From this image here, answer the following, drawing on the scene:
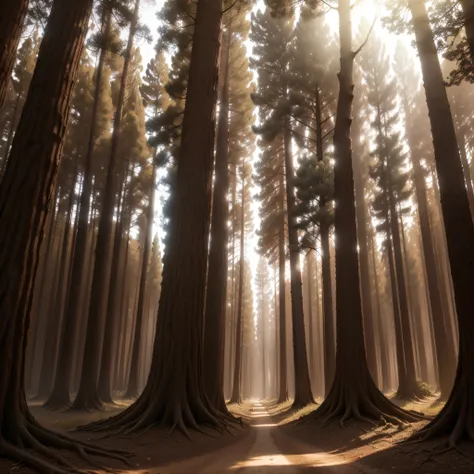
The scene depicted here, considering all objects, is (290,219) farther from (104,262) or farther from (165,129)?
(104,262)

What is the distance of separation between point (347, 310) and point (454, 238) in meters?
3.60

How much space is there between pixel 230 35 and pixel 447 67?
11.3 metres

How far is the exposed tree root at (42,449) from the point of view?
312 cm

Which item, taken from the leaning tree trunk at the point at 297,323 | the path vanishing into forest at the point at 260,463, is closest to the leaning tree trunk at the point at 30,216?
the path vanishing into forest at the point at 260,463

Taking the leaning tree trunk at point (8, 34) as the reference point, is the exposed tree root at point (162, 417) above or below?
below

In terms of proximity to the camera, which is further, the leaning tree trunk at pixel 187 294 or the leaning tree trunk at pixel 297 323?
the leaning tree trunk at pixel 297 323

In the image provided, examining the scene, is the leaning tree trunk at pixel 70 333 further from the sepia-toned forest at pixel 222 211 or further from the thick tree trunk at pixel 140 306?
A: the thick tree trunk at pixel 140 306

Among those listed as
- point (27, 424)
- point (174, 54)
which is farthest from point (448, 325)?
point (27, 424)

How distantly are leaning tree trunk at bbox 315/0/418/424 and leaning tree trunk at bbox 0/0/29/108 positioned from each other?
749 centimetres

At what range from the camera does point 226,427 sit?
22.3 ft

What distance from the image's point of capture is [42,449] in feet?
11.2

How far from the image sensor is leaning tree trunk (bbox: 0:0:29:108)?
473cm

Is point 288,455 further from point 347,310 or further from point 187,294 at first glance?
point 347,310

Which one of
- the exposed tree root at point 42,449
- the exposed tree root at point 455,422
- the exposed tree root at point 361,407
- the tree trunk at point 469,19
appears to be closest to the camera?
the exposed tree root at point 42,449
